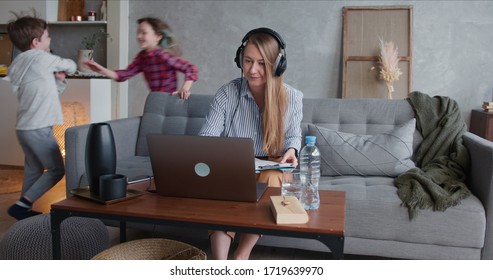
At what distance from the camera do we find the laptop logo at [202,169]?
1.48m

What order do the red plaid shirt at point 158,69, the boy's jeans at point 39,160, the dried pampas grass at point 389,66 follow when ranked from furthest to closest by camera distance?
the dried pampas grass at point 389,66, the red plaid shirt at point 158,69, the boy's jeans at point 39,160

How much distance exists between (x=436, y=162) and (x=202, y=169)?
1594 mm

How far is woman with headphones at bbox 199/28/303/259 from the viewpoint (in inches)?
77.4

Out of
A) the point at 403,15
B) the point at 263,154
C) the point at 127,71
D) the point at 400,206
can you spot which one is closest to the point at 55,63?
the point at 127,71

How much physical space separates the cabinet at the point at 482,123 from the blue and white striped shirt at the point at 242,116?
2229 millimetres

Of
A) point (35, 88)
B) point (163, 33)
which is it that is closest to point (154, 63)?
point (163, 33)

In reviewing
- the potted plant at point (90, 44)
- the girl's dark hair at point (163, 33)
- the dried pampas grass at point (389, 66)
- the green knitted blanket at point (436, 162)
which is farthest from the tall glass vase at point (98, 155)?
the potted plant at point (90, 44)

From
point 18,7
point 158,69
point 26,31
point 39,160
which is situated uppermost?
point 18,7

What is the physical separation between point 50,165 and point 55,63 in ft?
2.13

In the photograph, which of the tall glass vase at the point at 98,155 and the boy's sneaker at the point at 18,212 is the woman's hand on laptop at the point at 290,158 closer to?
the tall glass vase at the point at 98,155

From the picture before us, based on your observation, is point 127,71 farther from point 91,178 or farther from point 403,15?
point 403,15

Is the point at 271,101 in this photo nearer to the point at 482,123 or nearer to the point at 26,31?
the point at 26,31

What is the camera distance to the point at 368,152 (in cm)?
267

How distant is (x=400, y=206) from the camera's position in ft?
7.19
